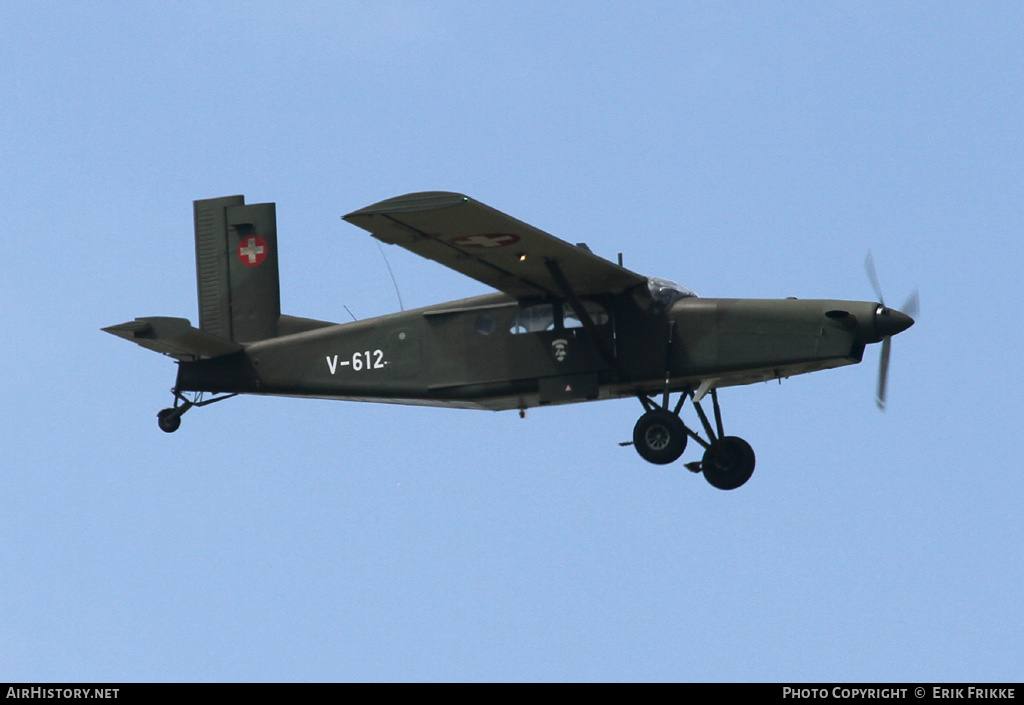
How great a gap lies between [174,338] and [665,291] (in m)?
6.74

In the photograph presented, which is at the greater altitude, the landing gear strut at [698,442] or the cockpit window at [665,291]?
the cockpit window at [665,291]

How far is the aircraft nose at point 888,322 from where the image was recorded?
21766mm

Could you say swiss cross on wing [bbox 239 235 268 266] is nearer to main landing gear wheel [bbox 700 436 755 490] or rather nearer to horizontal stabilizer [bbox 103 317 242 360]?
horizontal stabilizer [bbox 103 317 242 360]

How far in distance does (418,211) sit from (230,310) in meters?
6.61

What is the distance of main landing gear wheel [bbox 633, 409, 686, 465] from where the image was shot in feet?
73.3

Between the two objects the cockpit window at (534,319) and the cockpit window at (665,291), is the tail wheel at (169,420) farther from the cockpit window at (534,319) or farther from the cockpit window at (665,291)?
the cockpit window at (665,291)

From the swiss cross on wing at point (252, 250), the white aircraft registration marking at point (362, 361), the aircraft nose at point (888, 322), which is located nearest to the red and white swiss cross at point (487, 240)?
the white aircraft registration marking at point (362, 361)

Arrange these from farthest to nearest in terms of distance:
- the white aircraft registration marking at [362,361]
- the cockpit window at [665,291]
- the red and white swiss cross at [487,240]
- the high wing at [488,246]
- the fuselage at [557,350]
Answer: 1. the white aircraft registration marking at [362,361]
2. the cockpit window at [665,291]
3. the fuselage at [557,350]
4. the red and white swiss cross at [487,240]
5. the high wing at [488,246]

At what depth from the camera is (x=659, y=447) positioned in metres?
22.3

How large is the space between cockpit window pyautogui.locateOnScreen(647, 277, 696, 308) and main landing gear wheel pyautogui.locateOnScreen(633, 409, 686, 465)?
142 cm

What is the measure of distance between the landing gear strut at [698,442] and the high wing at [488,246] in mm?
1665

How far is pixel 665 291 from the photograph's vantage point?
22.8 m

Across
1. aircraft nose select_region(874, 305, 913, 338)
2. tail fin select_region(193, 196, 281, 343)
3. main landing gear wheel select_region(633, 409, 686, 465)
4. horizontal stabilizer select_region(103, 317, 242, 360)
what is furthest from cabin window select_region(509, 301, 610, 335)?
tail fin select_region(193, 196, 281, 343)
